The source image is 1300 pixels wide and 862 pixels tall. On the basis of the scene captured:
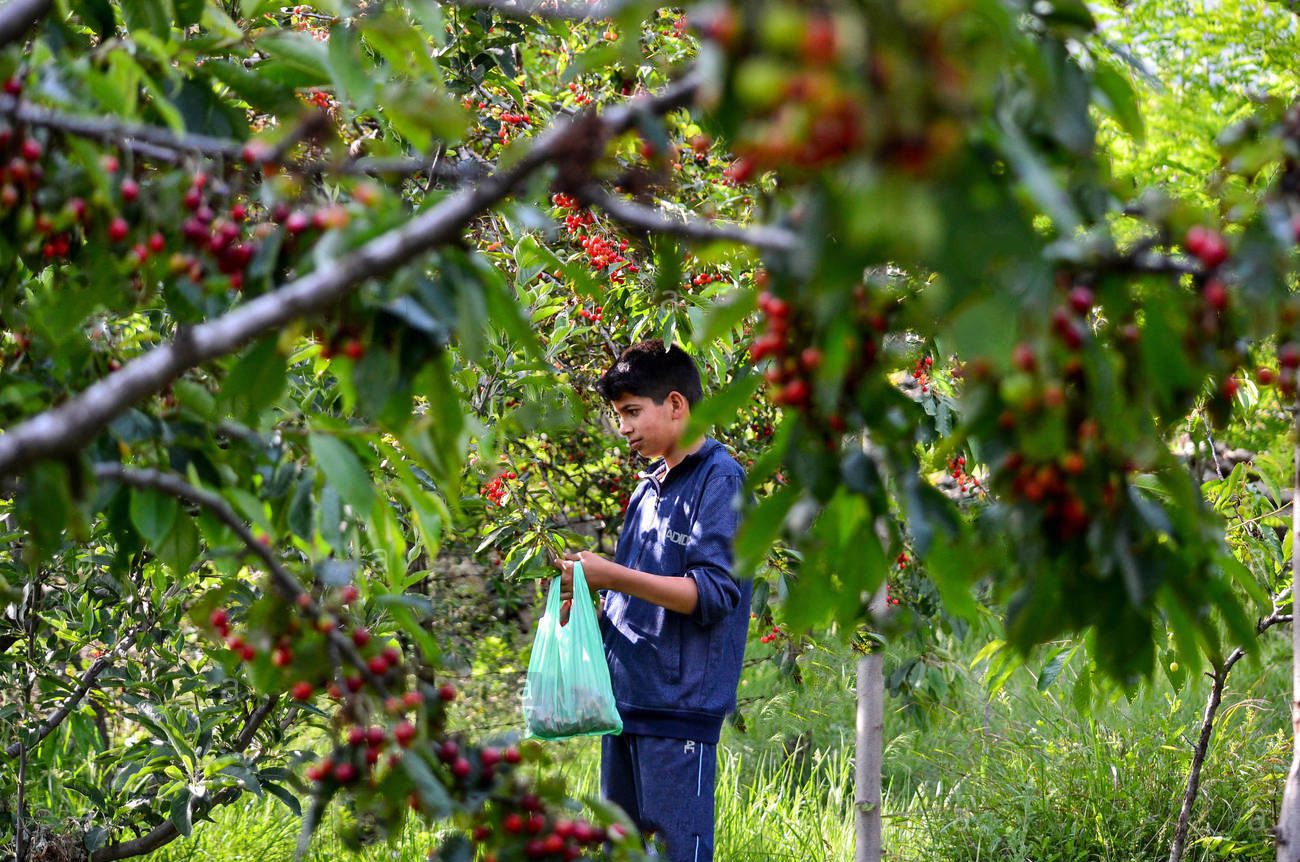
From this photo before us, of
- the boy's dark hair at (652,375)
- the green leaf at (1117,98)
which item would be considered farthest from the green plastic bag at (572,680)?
the green leaf at (1117,98)

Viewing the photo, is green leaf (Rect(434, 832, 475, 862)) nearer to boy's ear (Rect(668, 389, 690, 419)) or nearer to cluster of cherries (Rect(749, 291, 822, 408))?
cluster of cherries (Rect(749, 291, 822, 408))

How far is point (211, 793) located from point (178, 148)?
2234 mm

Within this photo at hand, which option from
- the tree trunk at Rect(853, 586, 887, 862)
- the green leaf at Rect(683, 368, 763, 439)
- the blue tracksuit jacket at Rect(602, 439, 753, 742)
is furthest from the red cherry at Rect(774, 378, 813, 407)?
the tree trunk at Rect(853, 586, 887, 862)

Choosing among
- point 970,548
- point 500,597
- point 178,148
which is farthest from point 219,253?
point 500,597

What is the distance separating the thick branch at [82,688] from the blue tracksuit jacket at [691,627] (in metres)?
1.30

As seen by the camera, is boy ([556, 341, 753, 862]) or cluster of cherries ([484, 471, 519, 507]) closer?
boy ([556, 341, 753, 862])

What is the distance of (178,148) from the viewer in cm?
144

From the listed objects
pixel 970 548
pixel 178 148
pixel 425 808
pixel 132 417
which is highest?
pixel 178 148

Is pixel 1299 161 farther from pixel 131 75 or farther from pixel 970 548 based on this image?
pixel 131 75

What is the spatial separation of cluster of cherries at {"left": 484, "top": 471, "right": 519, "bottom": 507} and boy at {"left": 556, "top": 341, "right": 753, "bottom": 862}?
575 mm

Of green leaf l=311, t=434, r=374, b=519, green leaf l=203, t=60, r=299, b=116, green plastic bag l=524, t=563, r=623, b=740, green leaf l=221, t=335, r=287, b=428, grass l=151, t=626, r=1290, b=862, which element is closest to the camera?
Result: green leaf l=221, t=335, r=287, b=428

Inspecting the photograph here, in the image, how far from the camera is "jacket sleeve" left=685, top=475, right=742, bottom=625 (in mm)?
3248


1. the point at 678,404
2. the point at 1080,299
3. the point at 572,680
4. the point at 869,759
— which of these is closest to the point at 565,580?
the point at 572,680

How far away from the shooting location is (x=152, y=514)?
1.62 meters
